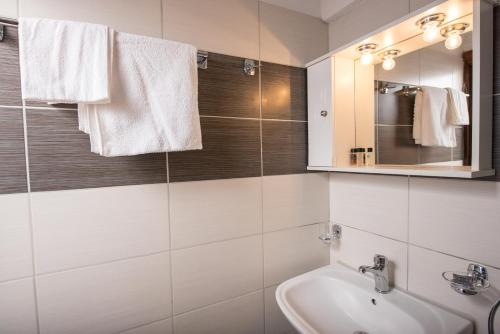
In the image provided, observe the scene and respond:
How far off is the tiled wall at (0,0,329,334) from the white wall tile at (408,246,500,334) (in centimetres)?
49

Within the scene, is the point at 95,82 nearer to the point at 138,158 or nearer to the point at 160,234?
the point at 138,158

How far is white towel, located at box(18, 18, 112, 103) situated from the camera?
72cm

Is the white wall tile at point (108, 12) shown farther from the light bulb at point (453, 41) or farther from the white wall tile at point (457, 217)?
the white wall tile at point (457, 217)

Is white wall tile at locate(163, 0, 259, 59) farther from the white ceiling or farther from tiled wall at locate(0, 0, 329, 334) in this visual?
the white ceiling

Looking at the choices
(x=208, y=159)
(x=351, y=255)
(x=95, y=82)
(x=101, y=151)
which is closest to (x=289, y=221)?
(x=351, y=255)

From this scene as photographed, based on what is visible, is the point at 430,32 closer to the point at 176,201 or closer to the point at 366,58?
the point at 366,58

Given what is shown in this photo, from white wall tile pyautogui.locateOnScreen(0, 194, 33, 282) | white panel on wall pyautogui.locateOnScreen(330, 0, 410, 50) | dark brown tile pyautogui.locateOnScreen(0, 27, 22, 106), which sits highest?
white panel on wall pyautogui.locateOnScreen(330, 0, 410, 50)

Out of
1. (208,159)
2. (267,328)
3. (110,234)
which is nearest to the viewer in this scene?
(110,234)

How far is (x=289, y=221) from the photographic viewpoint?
1.33m

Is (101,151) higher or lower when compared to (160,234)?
higher


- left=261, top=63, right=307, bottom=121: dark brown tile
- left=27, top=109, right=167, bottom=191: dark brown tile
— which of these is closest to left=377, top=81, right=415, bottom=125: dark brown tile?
A: left=261, top=63, right=307, bottom=121: dark brown tile

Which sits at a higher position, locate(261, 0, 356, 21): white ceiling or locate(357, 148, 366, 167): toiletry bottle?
locate(261, 0, 356, 21): white ceiling

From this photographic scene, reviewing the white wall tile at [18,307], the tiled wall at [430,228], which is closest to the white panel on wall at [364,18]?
the tiled wall at [430,228]

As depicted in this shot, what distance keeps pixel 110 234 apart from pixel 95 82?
55 centimetres
